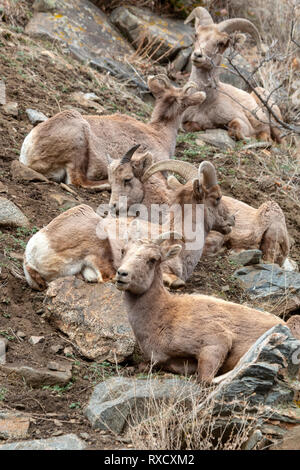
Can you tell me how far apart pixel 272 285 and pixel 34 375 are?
3691mm

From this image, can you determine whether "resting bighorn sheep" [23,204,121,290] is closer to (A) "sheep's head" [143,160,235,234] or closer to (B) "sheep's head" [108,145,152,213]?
(A) "sheep's head" [143,160,235,234]

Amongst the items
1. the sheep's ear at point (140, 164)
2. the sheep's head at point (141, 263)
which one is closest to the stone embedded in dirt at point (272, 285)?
the sheep's ear at point (140, 164)

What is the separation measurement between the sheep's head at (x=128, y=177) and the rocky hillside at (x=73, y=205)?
614 millimetres

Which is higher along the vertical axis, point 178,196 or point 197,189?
point 197,189

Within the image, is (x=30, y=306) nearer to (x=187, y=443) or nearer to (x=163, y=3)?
(x=187, y=443)

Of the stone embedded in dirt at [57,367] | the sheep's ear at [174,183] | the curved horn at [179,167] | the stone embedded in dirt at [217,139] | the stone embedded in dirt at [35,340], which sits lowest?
the stone embedded in dirt at [217,139]

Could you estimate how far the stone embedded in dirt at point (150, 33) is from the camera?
57.9 feet

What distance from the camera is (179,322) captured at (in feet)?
23.0

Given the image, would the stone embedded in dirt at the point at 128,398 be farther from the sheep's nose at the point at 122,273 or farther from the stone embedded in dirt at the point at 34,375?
the sheep's nose at the point at 122,273

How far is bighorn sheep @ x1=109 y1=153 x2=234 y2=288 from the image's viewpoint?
363 inches

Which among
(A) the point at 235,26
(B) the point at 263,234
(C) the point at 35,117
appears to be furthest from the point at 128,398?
(A) the point at 235,26

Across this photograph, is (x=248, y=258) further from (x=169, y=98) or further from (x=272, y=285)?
(x=169, y=98)

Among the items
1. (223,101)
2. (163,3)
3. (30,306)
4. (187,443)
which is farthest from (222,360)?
(163,3)

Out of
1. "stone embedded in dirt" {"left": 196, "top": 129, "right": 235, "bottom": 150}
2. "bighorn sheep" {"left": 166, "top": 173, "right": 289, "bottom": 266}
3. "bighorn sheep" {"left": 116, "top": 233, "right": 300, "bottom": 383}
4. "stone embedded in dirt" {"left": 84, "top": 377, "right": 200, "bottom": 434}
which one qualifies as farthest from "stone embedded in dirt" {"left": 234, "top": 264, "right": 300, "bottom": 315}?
"stone embedded in dirt" {"left": 196, "top": 129, "right": 235, "bottom": 150}
